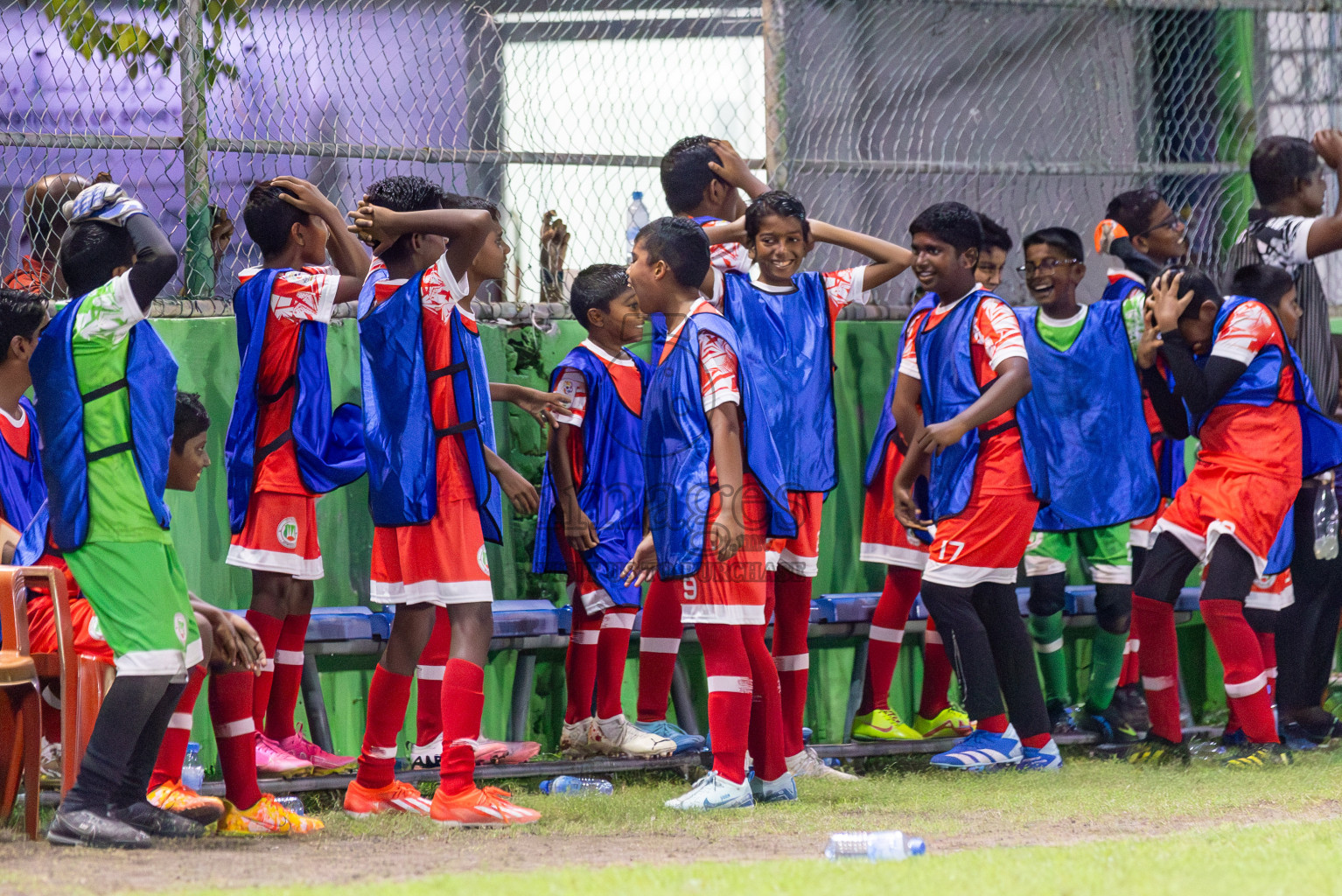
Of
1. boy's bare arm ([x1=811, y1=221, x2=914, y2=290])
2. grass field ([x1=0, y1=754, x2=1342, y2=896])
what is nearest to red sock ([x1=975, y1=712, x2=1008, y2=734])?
grass field ([x1=0, y1=754, x2=1342, y2=896])

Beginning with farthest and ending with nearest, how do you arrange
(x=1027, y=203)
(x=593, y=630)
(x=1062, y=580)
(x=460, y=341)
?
(x=1027, y=203) < (x=1062, y=580) < (x=593, y=630) < (x=460, y=341)

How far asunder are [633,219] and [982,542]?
93.4 inches

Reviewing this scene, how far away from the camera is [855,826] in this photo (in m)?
4.67

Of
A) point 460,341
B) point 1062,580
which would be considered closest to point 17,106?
point 460,341

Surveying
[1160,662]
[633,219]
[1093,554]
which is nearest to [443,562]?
[633,219]

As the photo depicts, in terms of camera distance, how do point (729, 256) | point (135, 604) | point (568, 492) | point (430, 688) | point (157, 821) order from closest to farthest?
point (135, 604), point (157, 821), point (430, 688), point (568, 492), point (729, 256)

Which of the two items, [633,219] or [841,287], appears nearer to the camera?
[841,287]

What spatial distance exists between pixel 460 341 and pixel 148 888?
6.54 ft

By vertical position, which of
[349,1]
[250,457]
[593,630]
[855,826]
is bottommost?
[855,826]

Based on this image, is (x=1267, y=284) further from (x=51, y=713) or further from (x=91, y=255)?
(x=51, y=713)

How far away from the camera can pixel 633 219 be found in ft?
23.5

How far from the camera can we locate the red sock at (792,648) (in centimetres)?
566

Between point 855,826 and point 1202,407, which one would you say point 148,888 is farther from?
point 1202,407

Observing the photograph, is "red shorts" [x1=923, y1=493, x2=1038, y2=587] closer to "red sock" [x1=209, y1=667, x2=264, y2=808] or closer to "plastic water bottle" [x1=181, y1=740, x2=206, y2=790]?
"red sock" [x1=209, y1=667, x2=264, y2=808]
